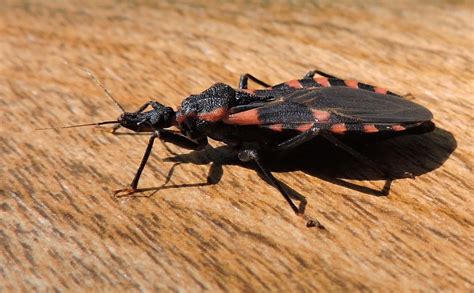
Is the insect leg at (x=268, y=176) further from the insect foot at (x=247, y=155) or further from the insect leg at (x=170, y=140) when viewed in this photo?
the insect leg at (x=170, y=140)

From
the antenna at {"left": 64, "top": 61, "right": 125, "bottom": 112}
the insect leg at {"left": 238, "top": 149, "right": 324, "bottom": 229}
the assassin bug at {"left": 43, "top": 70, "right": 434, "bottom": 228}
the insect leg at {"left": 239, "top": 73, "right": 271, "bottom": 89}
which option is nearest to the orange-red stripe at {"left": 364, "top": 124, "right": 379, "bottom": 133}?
the assassin bug at {"left": 43, "top": 70, "right": 434, "bottom": 228}

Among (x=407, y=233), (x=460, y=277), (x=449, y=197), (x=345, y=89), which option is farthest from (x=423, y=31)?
(x=460, y=277)

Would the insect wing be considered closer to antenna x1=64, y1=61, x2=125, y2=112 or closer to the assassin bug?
the assassin bug

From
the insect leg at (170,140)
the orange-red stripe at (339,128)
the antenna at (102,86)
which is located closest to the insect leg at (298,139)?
the orange-red stripe at (339,128)

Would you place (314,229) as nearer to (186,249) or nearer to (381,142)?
(186,249)

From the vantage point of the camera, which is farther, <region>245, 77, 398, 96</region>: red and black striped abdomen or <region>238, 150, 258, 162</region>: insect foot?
<region>245, 77, 398, 96</region>: red and black striped abdomen

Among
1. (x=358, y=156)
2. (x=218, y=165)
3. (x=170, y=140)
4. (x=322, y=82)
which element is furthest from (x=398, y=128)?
(x=170, y=140)
